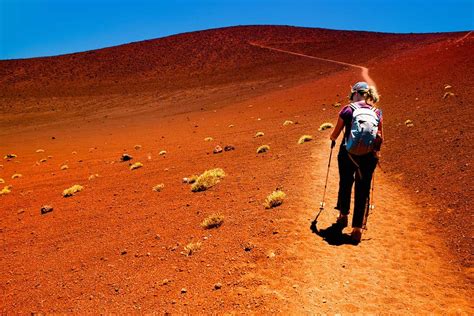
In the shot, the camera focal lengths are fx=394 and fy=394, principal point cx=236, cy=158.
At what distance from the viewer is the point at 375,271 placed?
196 inches

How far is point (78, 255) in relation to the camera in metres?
7.41

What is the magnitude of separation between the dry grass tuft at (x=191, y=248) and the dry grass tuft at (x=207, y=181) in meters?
3.83

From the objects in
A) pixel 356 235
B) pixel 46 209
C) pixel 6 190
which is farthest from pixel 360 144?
pixel 6 190

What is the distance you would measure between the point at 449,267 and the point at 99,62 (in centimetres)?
6341

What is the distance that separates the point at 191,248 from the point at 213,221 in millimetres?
993

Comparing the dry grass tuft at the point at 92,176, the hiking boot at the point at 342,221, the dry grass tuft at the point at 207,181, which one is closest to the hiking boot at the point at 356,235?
the hiking boot at the point at 342,221

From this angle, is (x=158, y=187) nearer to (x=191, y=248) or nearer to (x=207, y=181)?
(x=207, y=181)

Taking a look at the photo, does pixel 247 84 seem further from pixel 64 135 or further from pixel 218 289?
pixel 218 289

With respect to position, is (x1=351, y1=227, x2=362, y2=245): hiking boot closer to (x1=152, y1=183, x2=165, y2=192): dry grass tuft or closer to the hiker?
the hiker

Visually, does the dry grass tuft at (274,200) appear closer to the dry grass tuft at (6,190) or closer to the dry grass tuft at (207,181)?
the dry grass tuft at (207,181)

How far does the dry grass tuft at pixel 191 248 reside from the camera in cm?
627

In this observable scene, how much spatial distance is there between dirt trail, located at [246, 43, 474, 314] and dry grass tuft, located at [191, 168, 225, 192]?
398cm

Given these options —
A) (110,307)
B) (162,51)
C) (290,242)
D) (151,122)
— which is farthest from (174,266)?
(162,51)

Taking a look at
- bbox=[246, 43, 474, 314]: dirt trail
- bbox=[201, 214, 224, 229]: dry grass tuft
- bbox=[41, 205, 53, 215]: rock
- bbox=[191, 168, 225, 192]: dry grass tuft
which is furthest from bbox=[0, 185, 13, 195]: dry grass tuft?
bbox=[246, 43, 474, 314]: dirt trail
